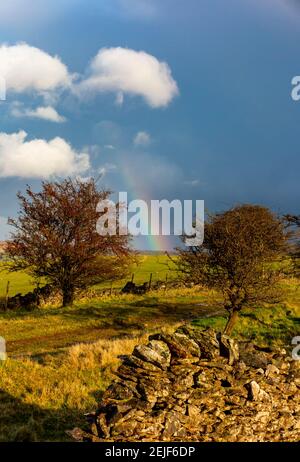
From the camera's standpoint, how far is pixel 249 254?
843 inches

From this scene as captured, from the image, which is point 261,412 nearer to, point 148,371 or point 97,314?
point 148,371

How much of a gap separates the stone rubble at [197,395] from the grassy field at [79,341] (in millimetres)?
2043

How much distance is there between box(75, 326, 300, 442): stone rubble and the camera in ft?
30.0

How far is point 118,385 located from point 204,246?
14228 mm

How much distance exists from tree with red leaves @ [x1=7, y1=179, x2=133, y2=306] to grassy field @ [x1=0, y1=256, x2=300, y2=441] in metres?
2.58

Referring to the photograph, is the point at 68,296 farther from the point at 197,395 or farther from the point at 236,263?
the point at 197,395

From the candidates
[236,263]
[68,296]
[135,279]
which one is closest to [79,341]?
[236,263]

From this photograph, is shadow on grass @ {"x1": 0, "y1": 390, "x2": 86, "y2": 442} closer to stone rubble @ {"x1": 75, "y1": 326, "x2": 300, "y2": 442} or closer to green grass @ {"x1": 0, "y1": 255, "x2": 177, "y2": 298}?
stone rubble @ {"x1": 75, "y1": 326, "x2": 300, "y2": 442}

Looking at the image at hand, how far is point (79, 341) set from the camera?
2225cm

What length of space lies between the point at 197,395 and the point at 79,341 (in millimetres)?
13107

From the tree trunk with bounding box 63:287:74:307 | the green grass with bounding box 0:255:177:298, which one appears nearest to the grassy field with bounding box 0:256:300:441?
the tree trunk with bounding box 63:287:74:307
